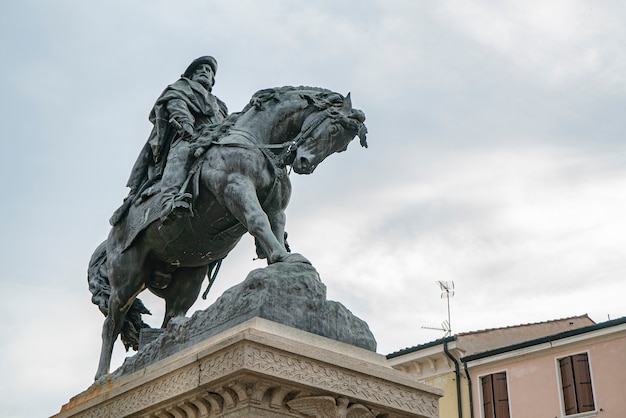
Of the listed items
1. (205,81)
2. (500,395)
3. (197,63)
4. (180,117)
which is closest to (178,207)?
(180,117)

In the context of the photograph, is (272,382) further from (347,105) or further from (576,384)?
(576,384)

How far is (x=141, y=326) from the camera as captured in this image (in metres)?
9.28

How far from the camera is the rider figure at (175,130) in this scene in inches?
329

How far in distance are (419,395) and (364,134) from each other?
239 centimetres

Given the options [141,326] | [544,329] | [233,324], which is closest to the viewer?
[233,324]

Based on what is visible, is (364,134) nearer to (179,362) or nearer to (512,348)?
(179,362)

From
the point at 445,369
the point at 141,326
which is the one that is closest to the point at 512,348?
the point at 445,369

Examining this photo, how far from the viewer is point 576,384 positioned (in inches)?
1044

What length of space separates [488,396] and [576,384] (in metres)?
2.68

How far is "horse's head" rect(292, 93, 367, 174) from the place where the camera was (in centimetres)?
800

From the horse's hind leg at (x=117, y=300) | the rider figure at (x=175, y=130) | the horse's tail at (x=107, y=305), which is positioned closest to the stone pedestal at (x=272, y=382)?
the horse's hind leg at (x=117, y=300)

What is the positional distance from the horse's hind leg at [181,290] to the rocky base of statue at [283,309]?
1.82m

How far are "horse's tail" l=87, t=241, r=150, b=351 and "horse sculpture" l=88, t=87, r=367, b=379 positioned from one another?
0.23m

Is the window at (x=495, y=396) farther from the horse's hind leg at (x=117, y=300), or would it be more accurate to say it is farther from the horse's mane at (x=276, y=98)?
the horse's mane at (x=276, y=98)
